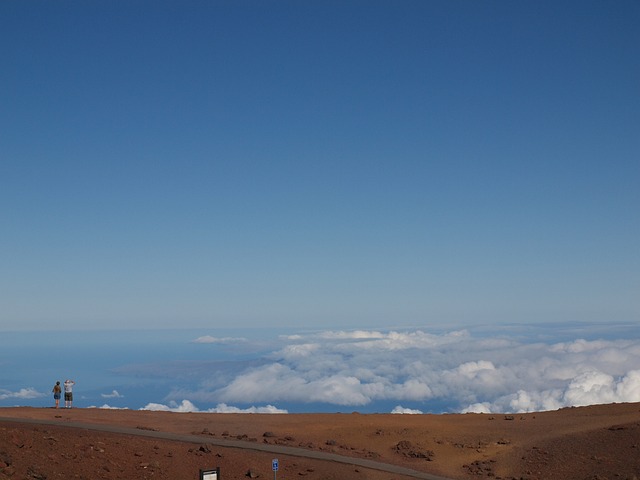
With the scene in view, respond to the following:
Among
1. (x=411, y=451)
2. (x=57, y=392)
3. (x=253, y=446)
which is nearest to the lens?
(x=253, y=446)

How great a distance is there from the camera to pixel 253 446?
28.4 metres

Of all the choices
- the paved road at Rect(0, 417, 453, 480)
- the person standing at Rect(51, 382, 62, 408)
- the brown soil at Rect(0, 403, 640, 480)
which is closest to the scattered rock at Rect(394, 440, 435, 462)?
the brown soil at Rect(0, 403, 640, 480)

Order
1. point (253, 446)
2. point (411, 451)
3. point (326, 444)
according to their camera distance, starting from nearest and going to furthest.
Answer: point (253, 446) < point (411, 451) < point (326, 444)

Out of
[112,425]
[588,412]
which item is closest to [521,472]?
[588,412]

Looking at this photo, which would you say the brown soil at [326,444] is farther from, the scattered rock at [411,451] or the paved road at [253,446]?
the paved road at [253,446]

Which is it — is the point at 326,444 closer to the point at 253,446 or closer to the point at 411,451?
the point at 411,451

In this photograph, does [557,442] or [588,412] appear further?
[588,412]

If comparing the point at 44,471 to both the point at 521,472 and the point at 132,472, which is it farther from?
the point at 521,472

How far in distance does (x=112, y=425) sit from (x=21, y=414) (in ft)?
16.6

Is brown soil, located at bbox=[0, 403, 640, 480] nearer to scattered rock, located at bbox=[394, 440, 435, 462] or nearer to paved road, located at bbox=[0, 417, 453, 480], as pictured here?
scattered rock, located at bbox=[394, 440, 435, 462]

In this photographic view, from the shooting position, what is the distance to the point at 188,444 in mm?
27297

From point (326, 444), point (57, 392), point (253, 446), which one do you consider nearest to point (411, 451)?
point (326, 444)

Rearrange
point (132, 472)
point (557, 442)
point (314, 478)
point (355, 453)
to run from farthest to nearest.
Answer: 1. point (557, 442)
2. point (355, 453)
3. point (314, 478)
4. point (132, 472)

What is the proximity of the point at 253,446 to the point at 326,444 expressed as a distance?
4188mm
